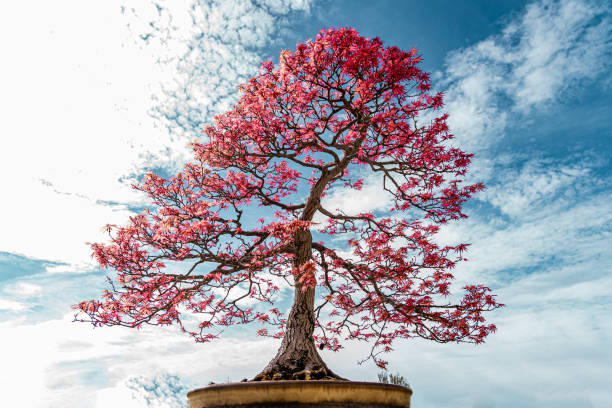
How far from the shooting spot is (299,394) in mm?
3688

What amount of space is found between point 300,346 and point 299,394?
4.27 feet

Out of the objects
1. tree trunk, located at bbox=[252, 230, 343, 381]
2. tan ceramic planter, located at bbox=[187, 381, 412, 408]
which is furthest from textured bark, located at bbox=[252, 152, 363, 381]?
tan ceramic planter, located at bbox=[187, 381, 412, 408]

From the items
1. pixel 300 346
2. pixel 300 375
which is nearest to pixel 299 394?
pixel 300 375

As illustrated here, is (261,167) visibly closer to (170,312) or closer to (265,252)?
(265,252)

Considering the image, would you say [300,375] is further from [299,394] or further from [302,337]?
[299,394]

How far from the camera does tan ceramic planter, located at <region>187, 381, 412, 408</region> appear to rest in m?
3.68

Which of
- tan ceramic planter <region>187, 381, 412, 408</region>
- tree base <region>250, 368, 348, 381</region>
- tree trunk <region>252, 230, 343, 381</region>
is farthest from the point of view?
tree trunk <region>252, 230, 343, 381</region>

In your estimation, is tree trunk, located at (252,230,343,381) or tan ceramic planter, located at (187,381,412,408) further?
tree trunk, located at (252,230,343,381)

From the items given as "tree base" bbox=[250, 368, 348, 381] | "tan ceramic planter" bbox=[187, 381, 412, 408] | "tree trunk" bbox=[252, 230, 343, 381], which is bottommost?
→ "tan ceramic planter" bbox=[187, 381, 412, 408]

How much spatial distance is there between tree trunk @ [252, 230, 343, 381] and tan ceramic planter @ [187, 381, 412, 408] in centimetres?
82

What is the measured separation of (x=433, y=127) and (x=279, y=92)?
1.91 m

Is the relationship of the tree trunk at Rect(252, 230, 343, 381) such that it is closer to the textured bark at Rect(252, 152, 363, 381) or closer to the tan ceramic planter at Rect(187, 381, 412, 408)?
the textured bark at Rect(252, 152, 363, 381)

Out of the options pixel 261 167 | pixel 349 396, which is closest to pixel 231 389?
pixel 349 396

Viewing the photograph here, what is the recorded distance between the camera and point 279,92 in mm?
4891
